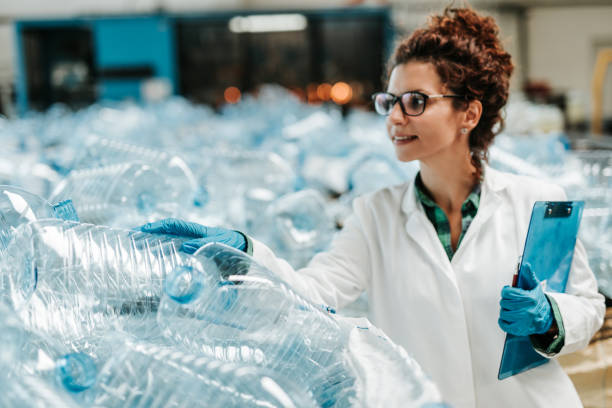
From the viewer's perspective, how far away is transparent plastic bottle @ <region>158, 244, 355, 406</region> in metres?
1.00

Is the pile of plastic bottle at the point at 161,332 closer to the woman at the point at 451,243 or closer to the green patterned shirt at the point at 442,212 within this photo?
the woman at the point at 451,243

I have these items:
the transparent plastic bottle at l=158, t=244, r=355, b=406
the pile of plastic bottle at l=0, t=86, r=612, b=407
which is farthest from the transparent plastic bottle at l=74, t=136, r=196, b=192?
the transparent plastic bottle at l=158, t=244, r=355, b=406

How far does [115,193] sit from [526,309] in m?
1.34

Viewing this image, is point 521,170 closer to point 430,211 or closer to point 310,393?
point 430,211

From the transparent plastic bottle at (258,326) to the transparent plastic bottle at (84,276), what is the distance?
0.08 m

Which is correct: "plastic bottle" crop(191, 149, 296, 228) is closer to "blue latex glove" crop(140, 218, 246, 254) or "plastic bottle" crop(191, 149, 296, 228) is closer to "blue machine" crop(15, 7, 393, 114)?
"blue latex glove" crop(140, 218, 246, 254)

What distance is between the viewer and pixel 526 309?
1179 millimetres

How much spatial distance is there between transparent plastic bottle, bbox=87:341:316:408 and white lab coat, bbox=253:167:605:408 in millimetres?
403

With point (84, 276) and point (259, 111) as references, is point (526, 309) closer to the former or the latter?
point (84, 276)

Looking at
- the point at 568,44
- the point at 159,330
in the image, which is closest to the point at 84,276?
the point at 159,330

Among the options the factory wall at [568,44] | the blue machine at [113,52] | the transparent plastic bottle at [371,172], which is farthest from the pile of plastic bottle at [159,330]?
the factory wall at [568,44]

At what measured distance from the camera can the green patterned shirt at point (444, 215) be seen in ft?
4.75

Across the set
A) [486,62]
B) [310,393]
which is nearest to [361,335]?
[310,393]

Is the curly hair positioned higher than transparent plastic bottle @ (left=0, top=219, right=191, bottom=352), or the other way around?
the curly hair
